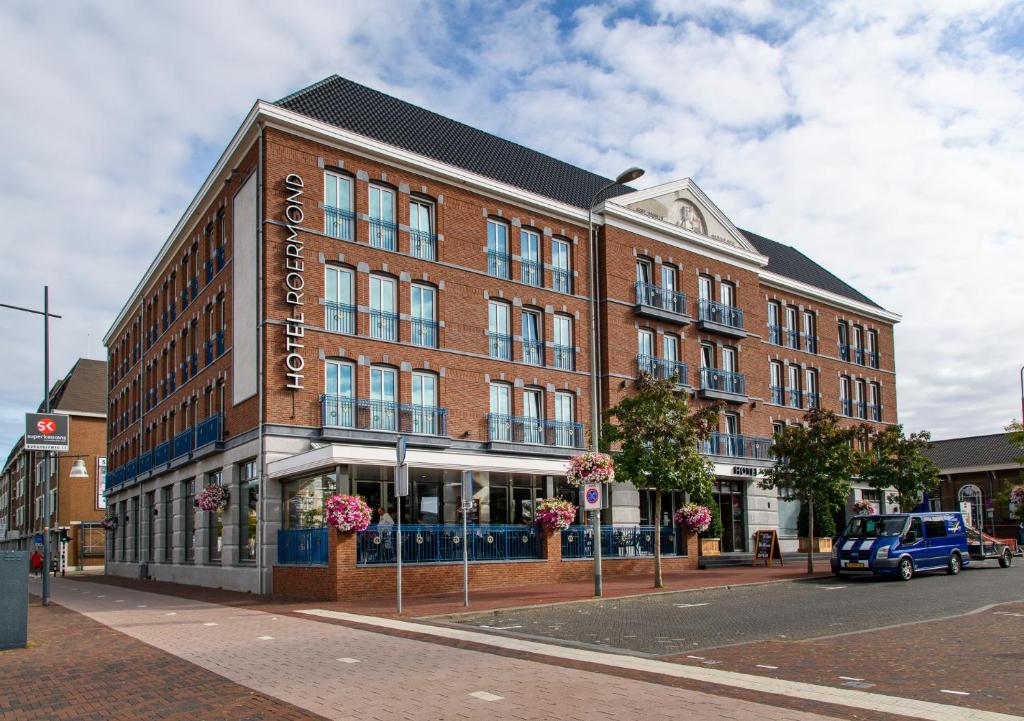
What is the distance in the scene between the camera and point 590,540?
2720 centimetres

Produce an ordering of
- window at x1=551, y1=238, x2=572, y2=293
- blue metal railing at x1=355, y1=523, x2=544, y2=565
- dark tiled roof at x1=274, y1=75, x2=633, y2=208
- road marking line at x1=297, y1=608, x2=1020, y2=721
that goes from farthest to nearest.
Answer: window at x1=551, y1=238, x2=572, y2=293 < dark tiled roof at x1=274, y1=75, x2=633, y2=208 < blue metal railing at x1=355, y1=523, x2=544, y2=565 < road marking line at x1=297, y1=608, x2=1020, y2=721

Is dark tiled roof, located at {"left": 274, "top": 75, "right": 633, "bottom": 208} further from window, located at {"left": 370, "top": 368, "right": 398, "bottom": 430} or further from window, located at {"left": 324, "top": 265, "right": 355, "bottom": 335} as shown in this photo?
window, located at {"left": 370, "top": 368, "right": 398, "bottom": 430}

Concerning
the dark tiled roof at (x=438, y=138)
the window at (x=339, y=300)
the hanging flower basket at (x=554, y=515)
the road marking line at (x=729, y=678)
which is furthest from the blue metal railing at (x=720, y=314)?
the road marking line at (x=729, y=678)

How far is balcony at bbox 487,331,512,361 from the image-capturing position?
100ft

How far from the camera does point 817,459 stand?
27172 millimetres

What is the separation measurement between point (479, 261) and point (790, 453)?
11487mm

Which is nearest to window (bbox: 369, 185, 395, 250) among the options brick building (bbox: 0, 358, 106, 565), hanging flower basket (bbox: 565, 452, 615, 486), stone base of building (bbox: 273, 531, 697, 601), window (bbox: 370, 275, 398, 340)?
window (bbox: 370, 275, 398, 340)

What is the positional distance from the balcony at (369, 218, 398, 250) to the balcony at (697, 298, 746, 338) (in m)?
14.0

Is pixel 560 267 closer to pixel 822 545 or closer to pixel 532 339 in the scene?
pixel 532 339

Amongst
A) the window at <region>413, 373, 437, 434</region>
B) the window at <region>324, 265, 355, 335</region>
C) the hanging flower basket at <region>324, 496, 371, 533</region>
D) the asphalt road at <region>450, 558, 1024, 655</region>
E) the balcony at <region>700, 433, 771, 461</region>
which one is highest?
the window at <region>324, 265, 355, 335</region>

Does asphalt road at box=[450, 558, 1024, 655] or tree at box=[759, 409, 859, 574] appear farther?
tree at box=[759, 409, 859, 574]

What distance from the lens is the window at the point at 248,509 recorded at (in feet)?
85.9

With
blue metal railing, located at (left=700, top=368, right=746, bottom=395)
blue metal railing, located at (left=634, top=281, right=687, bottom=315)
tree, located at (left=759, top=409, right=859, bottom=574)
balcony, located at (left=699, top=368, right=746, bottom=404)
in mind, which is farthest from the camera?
blue metal railing, located at (left=700, top=368, right=746, bottom=395)

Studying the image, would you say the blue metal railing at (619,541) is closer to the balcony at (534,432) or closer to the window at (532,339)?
the balcony at (534,432)
